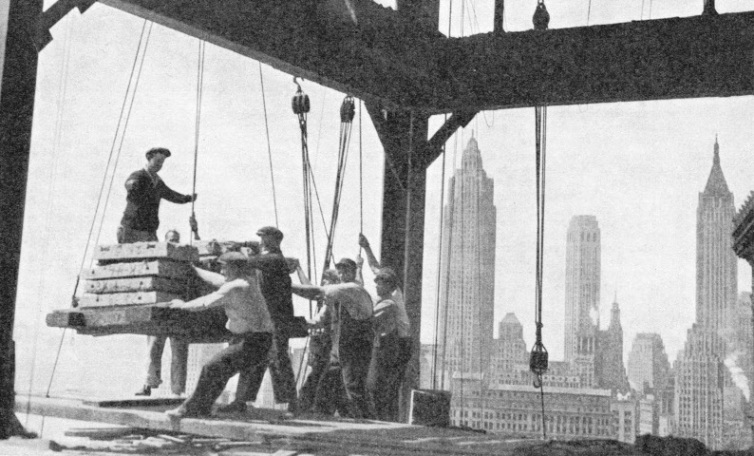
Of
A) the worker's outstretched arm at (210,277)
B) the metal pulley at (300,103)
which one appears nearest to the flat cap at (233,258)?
the worker's outstretched arm at (210,277)

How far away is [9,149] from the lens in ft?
26.7

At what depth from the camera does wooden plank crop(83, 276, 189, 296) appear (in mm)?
9453

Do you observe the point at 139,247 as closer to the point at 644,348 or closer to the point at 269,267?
the point at 269,267

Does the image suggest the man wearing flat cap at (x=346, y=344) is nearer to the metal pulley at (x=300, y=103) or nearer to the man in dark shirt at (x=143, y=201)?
the man in dark shirt at (x=143, y=201)

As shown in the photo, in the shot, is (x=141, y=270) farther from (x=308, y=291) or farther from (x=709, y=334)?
(x=709, y=334)

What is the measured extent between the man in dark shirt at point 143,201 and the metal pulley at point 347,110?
369cm

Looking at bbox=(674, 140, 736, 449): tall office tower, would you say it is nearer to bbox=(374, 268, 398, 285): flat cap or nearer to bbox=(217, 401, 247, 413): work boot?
bbox=(374, 268, 398, 285): flat cap

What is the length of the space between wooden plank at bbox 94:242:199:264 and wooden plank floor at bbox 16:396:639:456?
4.66ft

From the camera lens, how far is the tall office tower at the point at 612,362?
111250mm

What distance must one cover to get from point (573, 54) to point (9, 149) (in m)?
6.91

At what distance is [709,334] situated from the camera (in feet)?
371

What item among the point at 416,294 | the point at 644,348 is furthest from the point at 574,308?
the point at 416,294

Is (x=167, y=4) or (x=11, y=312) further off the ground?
(x=167, y=4)

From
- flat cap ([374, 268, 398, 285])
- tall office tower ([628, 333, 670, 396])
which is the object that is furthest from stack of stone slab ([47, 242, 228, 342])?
tall office tower ([628, 333, 670, 396])
